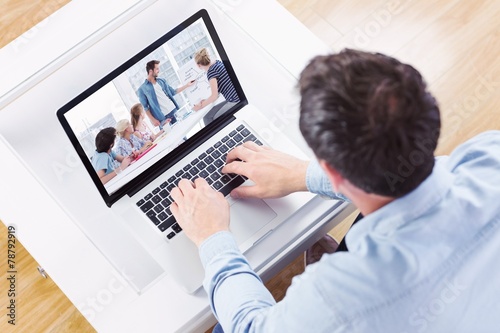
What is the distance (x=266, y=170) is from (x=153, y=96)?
10.2 inches

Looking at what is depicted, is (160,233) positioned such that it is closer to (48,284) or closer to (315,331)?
(315,331)

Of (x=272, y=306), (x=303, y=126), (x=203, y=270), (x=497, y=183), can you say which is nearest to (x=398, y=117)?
(x=303, y=126)

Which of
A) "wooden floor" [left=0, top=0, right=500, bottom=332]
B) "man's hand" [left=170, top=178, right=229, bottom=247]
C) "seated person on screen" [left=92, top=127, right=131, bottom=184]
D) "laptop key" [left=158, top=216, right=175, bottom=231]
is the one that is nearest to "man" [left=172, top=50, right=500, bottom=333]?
"man's hand" [left=170, top=178, right=229, bottom=247]

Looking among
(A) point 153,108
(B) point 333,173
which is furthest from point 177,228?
(B) point 333,173

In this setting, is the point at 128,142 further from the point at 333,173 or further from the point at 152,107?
the point at 333,173

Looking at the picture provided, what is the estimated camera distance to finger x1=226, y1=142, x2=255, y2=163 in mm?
1282

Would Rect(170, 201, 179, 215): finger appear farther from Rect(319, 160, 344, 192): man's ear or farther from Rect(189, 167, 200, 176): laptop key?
Rect(319, 160, 344, 192): man's ear

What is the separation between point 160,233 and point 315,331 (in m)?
0.43

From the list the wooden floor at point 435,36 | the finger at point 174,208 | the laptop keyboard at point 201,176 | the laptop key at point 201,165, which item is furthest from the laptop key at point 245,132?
the wooden floor at point 435,36

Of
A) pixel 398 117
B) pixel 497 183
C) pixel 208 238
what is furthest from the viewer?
pixel 208 238

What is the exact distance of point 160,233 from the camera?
Result: 1252 millimetres

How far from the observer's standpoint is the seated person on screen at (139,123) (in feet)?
4.16

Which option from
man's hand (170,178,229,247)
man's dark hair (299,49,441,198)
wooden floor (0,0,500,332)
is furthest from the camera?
wooden floor (0,0,500,332)

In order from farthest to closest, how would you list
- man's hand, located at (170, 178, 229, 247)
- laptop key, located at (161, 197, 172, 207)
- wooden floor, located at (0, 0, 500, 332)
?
wooden floor, located at (0, 0, 500, 332), laptop key, located at (161, 197, 172, 207), man's hand, located at (170, 178, 229, 247)
